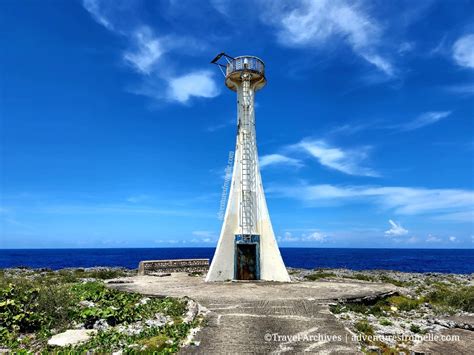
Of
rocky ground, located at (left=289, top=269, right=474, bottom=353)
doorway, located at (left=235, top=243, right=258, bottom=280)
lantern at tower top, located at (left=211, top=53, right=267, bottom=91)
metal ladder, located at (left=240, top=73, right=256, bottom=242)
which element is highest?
lantern at tower top, located at (left=211, top=53, right=267, bottom=91)

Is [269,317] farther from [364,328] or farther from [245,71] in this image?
[245,71]

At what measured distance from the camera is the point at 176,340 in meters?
8.09

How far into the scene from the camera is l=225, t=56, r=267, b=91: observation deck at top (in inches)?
811

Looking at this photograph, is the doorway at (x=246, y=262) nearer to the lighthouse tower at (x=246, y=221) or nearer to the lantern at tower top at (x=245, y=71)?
the lighthouse tower at (x=246, y=221)

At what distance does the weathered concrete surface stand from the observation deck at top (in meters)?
11.5

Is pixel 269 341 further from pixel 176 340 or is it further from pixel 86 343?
pixel 86 343

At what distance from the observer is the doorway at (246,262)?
19.1 meters

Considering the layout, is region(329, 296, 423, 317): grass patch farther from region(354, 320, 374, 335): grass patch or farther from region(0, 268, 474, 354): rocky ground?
region(354, 320, 374, 335): grass patch

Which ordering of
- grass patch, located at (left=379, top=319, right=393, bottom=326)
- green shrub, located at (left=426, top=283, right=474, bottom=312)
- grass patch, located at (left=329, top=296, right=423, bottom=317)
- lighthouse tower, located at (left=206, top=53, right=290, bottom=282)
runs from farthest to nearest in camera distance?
lighthouse tower, located at (left=206, top=53, right=290, bottom=282), green shrub, located at (left=426, top=283, right=474, bottom=312), grass patch, located at (left=329, top=296, right=423, bottom=317), grass patch, located at (left=379, top=319, right=393, bottom=326)

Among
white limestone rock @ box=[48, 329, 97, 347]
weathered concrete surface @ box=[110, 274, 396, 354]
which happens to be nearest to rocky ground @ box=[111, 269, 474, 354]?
weathered concrete surface @ box=[110, 274, 396, 354]

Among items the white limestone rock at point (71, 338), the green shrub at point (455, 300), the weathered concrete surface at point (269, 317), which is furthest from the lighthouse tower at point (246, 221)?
the white limestone rock at point (71, 338)

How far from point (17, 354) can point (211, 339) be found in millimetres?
3898

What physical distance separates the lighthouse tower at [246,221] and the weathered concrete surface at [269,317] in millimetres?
2033

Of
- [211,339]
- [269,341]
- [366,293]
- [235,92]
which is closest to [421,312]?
[366,293]
